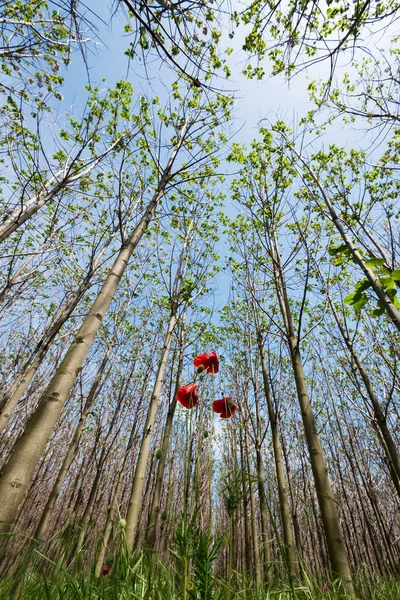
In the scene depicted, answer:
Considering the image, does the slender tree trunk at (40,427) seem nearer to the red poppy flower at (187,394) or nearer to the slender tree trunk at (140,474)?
the red poppy flower at (187,394)

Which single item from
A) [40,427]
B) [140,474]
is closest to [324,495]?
[140,474]

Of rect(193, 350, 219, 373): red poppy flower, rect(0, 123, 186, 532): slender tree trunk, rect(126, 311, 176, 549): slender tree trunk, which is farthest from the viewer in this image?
rect(126, 311, 176, 549): slender tree trunk

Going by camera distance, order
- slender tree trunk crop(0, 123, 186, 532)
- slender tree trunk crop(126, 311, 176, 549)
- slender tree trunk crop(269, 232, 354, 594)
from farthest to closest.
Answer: slender tree trunk crop(126, 311, 176, 549) → slender tree trunk crop(269, 232, 354, 594) → slender tree trunk crop(0, 123, 186, 532)

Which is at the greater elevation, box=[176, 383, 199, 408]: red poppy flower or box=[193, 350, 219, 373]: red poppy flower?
box=[193, 350, 219, 373]: red poppy flower

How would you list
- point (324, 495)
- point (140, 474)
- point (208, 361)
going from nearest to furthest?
1. point (208, 361)
2. point (324, 495)
3. point (140, 474)

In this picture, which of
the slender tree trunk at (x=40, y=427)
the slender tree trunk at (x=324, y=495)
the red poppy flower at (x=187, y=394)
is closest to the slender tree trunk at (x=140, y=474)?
the slender tree trunk at (x=40, y=427)

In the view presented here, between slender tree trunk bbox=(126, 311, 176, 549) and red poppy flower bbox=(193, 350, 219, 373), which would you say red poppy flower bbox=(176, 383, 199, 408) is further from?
slender tree trunk bbox=(126, 311, 176, 549)

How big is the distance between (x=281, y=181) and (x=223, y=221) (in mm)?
1880

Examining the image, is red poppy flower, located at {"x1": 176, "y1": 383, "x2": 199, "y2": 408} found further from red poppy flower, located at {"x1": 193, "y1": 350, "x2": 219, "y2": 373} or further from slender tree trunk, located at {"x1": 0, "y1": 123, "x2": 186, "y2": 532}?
slender tree trunk, located at {"x1": 0, "y1": 123, "x2": 186, "y2": 532}

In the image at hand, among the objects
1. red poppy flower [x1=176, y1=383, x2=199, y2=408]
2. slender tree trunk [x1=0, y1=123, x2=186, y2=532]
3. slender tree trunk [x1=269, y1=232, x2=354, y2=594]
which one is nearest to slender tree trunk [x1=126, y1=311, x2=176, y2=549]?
slender tree trunk [x1=0, y1=123, x2=186, y2=532]

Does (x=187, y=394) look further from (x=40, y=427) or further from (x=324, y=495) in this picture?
(x=324, y=495)

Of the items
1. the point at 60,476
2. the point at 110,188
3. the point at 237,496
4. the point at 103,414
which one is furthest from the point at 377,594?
the point at 110,188

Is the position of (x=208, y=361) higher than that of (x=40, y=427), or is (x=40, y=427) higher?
(x=208, y=361)

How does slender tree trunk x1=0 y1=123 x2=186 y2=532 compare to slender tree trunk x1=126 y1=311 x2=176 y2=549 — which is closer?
slender tree trunk x1=0 y1=123 x2=186 y2=532
